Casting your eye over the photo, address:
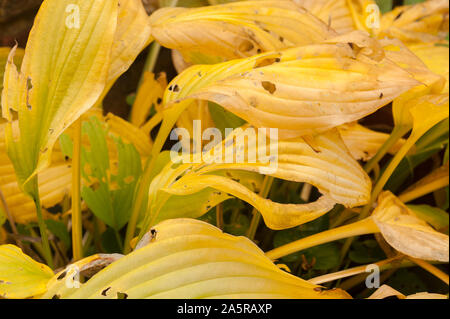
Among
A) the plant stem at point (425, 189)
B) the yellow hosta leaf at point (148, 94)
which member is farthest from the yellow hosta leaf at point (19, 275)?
the plant stem at point (425, 189)

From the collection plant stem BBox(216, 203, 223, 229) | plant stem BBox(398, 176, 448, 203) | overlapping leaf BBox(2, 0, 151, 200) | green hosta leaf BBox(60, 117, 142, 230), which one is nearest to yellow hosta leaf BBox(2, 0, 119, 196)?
overlapping leaf BBox(2, 0, 151, 200)

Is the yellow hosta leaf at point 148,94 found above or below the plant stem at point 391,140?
above

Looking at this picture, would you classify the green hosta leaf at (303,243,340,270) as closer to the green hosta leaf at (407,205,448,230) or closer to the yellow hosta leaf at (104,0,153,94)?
the green hosta leaf at (407,205,448,230)

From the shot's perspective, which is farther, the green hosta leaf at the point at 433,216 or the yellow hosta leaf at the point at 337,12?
the yellow hosta leaf at the point at 337,12

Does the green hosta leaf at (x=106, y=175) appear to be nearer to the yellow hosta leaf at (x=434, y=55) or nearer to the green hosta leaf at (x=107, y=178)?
the green hosta leaf at (x=107, y=178)

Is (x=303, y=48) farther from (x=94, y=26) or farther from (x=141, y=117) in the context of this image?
(x=141, y=117)

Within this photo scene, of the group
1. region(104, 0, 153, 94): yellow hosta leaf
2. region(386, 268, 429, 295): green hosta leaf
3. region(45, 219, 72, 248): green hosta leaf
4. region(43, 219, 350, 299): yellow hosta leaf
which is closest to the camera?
region(43, 219, 350, 299): yellow hosta leaf
